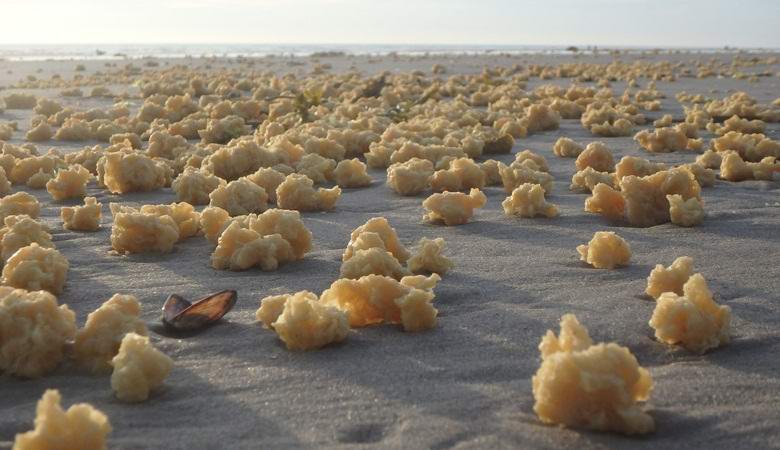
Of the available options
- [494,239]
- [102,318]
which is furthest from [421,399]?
[494,239]

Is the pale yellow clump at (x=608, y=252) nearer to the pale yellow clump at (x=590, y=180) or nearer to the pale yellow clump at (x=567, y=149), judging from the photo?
the pale yellow clump at (x=590, y=180)

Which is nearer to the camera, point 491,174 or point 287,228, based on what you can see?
point 287,228

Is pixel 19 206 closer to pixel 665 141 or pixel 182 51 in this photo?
pixel 665 141

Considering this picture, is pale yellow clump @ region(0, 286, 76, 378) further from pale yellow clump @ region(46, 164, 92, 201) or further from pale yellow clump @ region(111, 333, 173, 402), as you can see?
pale yellow clump @ region(46, 164, 92, 201)

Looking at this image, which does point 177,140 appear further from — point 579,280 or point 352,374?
point 352,374

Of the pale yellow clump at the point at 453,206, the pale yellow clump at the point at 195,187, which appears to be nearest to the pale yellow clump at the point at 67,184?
the pale yellow clump at the point at 195,187

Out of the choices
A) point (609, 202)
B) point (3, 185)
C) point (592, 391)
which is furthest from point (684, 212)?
point (3, 185)
